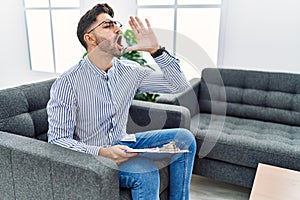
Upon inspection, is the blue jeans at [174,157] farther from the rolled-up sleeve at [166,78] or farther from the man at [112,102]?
the rolled-up sleeve at [166,78]

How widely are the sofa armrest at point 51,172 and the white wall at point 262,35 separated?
1981 mm

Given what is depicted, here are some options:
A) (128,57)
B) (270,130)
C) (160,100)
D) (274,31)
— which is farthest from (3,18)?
(270,130)

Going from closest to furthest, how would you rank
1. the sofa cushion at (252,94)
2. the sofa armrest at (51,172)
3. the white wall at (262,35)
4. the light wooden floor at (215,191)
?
the sofa armrest at (51,172) → the light wooden floor at (215,191) → the sofa cushion at (252,94) → the white wall at (262,35)

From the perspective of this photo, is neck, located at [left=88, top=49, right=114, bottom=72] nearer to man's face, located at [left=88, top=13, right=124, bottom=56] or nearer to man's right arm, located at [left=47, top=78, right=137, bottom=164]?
man's face, located at [left=88, top=13, right=124, bottom=56]

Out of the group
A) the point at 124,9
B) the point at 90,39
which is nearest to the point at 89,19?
the point at 90,39

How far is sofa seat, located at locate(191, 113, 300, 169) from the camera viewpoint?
1.64m

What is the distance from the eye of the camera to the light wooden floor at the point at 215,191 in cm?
183

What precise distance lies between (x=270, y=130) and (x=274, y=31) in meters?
0.97

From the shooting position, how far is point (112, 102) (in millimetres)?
1346

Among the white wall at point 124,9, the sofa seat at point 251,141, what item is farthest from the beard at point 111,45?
the white wall at point 124,9

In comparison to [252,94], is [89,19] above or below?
above

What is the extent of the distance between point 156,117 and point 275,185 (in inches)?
28.6

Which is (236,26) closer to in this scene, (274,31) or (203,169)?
(274,31)

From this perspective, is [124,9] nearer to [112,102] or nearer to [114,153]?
[112,102]
